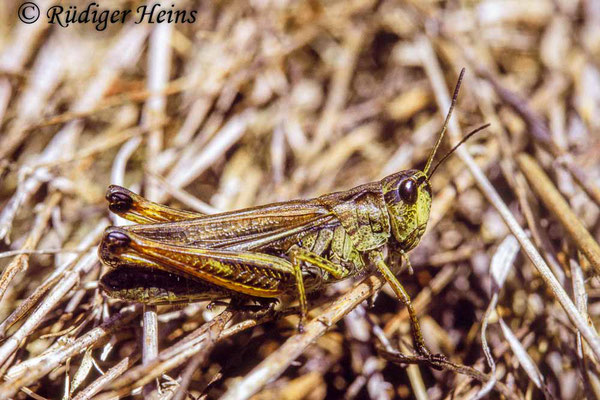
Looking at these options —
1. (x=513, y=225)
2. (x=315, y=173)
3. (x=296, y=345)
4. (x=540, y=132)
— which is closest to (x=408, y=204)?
(x=513, y=225)

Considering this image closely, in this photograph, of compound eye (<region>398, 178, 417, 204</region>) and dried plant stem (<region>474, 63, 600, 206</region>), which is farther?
dried plant stem (<region>474, 63, 600, 206</region>)

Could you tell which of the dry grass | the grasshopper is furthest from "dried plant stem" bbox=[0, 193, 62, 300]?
the grasshopper

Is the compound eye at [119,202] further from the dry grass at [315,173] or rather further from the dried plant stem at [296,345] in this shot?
the dried plant stem at [296,345]


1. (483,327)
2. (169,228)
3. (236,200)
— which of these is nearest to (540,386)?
(483,327)

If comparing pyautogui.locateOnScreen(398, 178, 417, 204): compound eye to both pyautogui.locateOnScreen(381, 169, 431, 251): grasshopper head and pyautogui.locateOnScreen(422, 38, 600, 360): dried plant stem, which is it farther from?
pyautogui.locateOnScreen(422, 38, 600, 360): dried plant stem

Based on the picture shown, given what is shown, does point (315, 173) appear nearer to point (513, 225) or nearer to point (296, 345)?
point (513, 225)

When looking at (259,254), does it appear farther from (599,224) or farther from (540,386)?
(599,224)

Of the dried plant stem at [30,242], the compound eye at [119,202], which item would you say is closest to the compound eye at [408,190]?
the compound eye at [119,202]
